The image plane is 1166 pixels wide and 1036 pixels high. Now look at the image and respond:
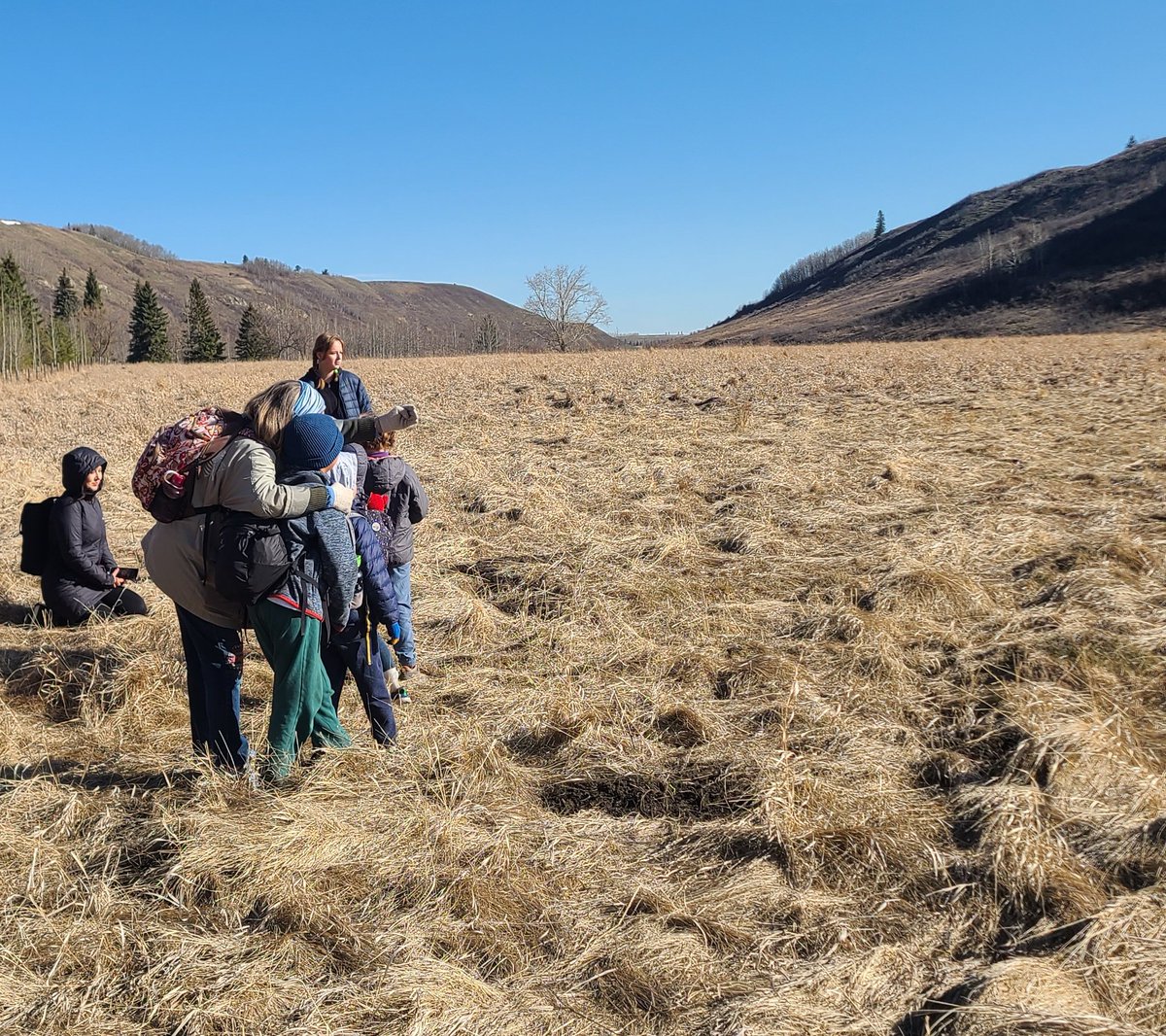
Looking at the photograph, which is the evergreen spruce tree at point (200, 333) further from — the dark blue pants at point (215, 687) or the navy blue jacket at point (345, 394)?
the dark blue pants at point (215, 687)

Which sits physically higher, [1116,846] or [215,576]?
[215,576]

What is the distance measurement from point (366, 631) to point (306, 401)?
1022mm

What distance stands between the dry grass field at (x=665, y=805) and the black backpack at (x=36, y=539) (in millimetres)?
598

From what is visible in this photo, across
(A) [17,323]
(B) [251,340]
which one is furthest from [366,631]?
(B) [251,340]

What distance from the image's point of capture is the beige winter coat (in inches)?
115

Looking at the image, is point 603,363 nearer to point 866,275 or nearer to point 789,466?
point 789,466

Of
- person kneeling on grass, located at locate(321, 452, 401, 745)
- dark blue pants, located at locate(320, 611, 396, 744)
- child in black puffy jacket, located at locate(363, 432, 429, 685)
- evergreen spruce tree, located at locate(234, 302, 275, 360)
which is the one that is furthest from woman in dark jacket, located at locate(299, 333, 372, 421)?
evergreen spruce tree, located at locate(234, 302, 275, 360)

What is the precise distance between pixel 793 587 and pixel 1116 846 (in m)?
2.91

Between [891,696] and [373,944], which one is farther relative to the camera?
[891,696]

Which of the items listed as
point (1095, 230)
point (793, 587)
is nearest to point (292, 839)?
point (793, 587)

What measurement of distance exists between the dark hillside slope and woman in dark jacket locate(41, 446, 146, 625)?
212ft

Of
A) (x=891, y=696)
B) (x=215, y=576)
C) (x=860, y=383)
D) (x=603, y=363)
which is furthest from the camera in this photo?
(x=603, y=363)

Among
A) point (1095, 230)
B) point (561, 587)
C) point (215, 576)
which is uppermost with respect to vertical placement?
point (1095, 230)

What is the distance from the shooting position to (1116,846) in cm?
282
